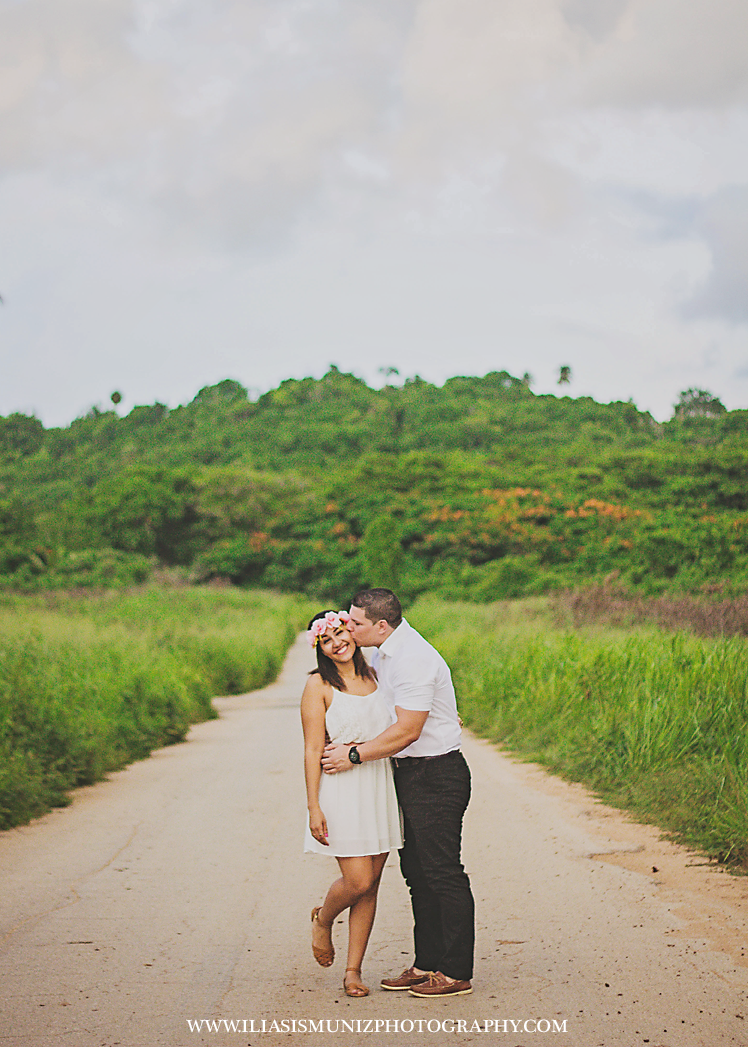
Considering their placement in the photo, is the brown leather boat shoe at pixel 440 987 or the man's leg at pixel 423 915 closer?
the brown leather boat shoe at pixel 440 987

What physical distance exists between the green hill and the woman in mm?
18679

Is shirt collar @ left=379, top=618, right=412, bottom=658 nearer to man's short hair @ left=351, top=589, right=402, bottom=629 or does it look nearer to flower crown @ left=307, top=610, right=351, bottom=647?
man's short hair @ left=351, top=589, right=402, bottom=629

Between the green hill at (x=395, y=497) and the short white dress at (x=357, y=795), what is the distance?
18.7 meters

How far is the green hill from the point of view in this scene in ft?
142

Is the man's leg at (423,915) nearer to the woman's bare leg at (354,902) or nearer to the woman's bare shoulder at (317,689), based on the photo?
the woman's bare leg at (354,902)

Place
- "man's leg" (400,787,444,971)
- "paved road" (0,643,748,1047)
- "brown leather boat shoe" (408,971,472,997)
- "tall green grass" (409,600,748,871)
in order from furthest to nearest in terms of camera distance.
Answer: "tall green grass" (409,600,748,871)
"man's leg" (400,787,444,971)
"brown leather boat shoe" (408,971,472,997)
"paved road" (0,643,748,1047)

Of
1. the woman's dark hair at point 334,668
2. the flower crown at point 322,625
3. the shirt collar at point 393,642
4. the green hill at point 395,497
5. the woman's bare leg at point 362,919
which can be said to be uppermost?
the green hill at point 395,497

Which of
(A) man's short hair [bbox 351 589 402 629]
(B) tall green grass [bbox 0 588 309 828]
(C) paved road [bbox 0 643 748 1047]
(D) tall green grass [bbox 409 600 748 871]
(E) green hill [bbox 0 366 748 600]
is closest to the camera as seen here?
(C) paved road [bbox 0 643 748 1047]

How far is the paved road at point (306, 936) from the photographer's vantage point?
3.58 m

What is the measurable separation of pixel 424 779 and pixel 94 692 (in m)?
8.78

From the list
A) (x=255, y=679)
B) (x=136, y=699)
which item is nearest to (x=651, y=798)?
(x=136, y=699)

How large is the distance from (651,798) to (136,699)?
7.69m

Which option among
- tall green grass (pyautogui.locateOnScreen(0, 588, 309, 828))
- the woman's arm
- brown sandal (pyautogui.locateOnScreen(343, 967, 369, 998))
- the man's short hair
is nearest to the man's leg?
brown sandal (pyautogui.locateOnScreen(343, 967, 369, 998))

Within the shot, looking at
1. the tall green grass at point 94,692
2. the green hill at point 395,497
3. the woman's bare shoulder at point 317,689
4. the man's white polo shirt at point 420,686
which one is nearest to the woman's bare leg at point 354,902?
the man's white polo shirt at point 420,686
